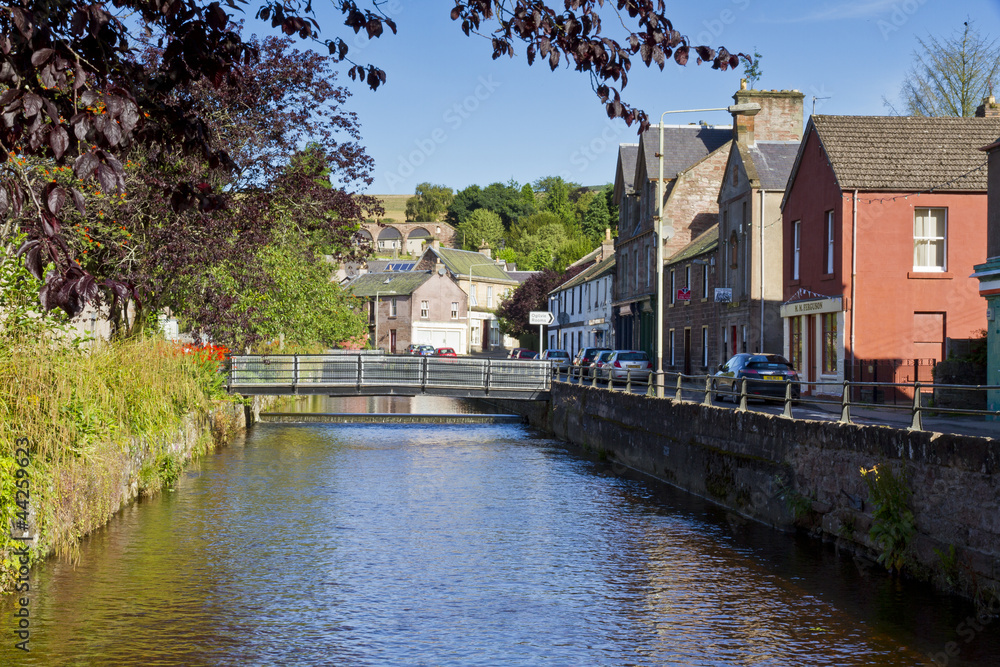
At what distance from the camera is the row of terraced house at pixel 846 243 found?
28.8m

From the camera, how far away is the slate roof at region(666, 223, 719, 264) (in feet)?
145

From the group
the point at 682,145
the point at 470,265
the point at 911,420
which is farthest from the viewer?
the point at 470,265

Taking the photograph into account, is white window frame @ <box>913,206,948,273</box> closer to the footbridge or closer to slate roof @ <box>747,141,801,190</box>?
slate roof @ <box>747,141,801,190</box>

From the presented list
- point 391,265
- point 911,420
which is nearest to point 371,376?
point 911,420

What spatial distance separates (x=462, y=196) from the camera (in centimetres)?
16725

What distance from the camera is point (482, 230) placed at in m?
146

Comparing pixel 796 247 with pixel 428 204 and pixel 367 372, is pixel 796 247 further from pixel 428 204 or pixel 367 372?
pixel 428 204

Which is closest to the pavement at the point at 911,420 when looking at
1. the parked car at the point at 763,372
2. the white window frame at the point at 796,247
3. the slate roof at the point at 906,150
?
the parked car at the point at 763,372

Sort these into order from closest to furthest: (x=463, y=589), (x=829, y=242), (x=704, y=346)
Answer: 1. (x=463, y=589)
2. (x=829, y=242)
3. (x=704, y=346)

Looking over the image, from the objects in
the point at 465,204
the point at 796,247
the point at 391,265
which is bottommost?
the point at 796,247

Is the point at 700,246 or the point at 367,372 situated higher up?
the point at 700,246

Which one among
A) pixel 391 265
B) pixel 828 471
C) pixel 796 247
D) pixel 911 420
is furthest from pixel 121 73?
pixel 391 265

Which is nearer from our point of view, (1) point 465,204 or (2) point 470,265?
(2) point 470,265

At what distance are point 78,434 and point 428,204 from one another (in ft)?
566
